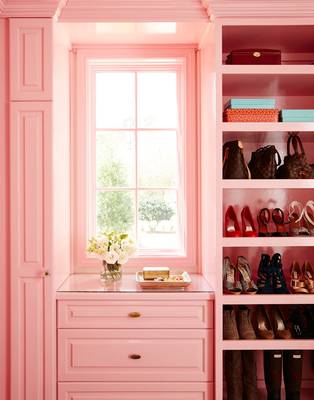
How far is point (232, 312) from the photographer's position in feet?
9.29

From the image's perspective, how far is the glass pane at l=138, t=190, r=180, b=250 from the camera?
3.35 metres

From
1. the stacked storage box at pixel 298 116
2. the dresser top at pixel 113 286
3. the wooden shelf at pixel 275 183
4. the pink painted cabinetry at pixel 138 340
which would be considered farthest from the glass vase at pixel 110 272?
the stacked storage box at pixel 298 116

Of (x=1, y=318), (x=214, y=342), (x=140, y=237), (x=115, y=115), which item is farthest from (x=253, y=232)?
(x=1, y=318)

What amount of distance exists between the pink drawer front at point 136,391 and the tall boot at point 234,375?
4.7 inches

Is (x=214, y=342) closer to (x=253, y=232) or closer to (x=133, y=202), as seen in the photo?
(x=253, y=232)

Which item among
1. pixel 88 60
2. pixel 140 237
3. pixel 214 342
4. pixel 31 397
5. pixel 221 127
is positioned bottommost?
pixel 31 397

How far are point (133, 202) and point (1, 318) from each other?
1.16 meters

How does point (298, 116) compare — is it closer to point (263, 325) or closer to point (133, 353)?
point (263, 325)

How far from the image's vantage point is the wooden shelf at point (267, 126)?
268 cm

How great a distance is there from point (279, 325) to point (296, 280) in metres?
0.28

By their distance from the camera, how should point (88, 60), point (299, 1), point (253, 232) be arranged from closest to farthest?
point (299, 1), point (253, 232), point (88, 60)

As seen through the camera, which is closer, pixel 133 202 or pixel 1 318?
pixel 1 318

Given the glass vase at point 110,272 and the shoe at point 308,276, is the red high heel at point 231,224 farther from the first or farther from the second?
the glass vase at point 110,272

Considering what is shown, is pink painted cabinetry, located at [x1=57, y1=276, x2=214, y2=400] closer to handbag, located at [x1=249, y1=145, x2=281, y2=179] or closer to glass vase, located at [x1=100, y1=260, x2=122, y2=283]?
glass vase, located at [x1=100, y1=260, x2=122, y2=283]
